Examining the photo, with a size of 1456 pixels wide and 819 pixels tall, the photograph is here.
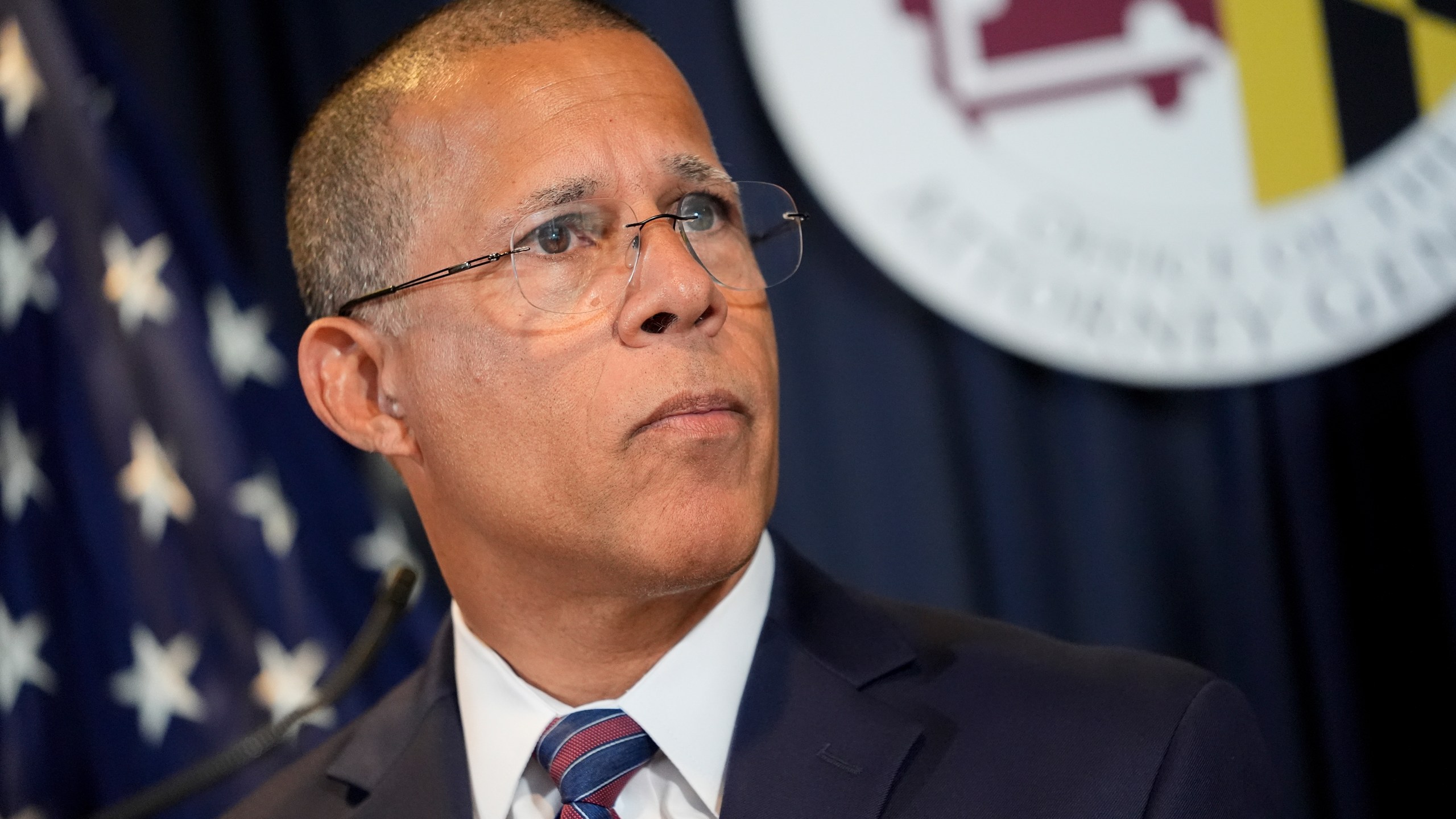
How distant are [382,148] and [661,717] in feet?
2.38

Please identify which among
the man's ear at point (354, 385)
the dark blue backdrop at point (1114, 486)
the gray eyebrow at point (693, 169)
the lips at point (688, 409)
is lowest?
the dark blue backdrop at point (1114, 486)

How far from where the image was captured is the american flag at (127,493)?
2340 mm

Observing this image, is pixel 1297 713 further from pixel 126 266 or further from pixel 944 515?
pixel 126 266

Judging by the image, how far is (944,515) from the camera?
2.55 m

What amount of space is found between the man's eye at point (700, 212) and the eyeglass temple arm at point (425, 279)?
0.19 m

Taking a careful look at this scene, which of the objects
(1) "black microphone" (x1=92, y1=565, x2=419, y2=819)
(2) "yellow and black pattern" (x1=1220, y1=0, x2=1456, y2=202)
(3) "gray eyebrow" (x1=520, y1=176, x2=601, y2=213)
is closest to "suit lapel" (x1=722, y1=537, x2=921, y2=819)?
(3) "gray eyebrow" (x1=520, y1=176, x2=601, y2=213)

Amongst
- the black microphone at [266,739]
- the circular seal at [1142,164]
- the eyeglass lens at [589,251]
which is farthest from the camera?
the circular seal at [1142,164]

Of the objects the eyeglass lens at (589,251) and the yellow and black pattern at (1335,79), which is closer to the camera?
the eyeglass lens at (589,251)

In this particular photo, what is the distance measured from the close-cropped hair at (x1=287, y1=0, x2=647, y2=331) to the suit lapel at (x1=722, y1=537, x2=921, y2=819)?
0.56m

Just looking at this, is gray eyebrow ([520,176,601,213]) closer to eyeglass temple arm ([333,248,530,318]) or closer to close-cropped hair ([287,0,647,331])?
eyeglass temple arm ([333,248,530,318])

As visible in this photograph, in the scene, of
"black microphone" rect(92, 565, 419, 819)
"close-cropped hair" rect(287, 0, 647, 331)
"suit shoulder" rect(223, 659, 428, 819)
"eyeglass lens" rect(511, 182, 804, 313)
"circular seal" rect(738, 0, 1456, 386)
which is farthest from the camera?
"circular seal" rect(738, 0, 1456, 386)

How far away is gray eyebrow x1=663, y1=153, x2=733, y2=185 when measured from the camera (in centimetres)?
149

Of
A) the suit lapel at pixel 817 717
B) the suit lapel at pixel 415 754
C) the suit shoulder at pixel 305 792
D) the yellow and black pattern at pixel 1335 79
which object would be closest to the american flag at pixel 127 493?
the suit shoulder at pixel 305 792

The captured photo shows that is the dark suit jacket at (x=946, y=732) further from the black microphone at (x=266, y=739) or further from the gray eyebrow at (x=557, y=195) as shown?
the gray eyebrow at (x=557, y=195)
